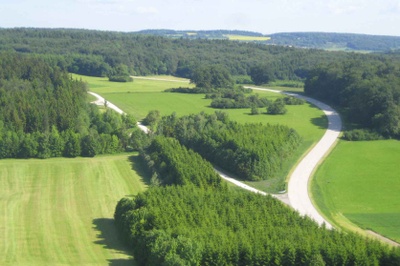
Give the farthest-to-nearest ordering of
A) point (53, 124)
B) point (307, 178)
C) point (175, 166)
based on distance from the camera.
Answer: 1. point (53, 124)
2. point (307, 178)
3. point (175, 166)

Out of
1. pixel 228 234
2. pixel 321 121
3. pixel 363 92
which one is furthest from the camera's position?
pixel 321 121

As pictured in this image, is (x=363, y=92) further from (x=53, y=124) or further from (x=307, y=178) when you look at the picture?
(x=53, y=124)

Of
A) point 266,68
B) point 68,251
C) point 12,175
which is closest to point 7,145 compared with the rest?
point 12,175

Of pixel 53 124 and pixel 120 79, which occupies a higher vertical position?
pixel 53 124

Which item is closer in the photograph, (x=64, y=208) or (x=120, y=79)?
(x=64, y=208)

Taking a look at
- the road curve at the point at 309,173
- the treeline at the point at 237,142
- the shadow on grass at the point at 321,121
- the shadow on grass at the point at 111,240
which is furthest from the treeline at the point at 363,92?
the shadow on grass at the point at 111,240

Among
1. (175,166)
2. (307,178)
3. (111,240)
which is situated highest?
(175,166)

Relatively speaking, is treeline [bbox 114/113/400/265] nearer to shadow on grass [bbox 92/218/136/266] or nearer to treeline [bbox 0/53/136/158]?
shadow on grass [bbox 92/218/136/266]

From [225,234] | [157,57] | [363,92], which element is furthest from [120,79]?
[225,234]
